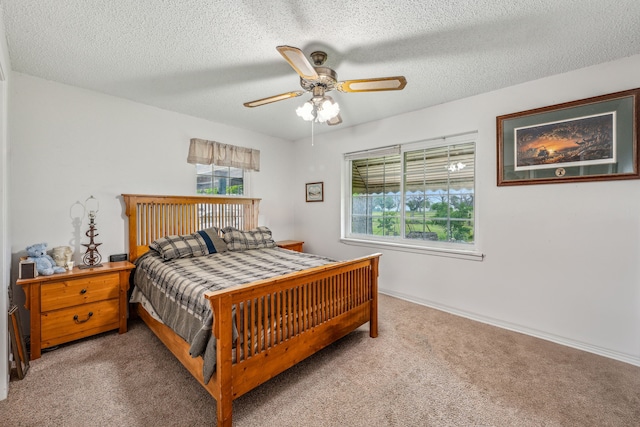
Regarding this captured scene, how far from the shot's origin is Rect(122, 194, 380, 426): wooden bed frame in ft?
4.92

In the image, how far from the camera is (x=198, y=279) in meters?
2.12

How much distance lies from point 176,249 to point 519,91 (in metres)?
3.78

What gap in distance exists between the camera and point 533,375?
6.50 feet

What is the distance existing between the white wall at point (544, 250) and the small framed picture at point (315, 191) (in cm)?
144

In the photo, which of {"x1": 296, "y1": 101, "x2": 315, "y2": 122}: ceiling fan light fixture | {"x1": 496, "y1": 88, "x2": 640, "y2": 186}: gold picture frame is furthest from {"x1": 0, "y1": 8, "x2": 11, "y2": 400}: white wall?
{"x1": 496, "y1": 88, "x2": 640, "y2": 186}: gold picture frame

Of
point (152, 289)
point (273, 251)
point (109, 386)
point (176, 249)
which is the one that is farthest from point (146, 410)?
point (273, 251)

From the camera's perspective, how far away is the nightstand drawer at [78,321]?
2.25 metres

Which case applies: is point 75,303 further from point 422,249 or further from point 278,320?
point 422,249

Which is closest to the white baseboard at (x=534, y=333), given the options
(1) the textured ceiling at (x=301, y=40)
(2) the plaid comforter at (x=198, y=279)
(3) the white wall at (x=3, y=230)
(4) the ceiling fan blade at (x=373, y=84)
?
(2) the plaid comforter at (x=198, y=279)

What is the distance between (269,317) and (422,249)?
86.1 inches

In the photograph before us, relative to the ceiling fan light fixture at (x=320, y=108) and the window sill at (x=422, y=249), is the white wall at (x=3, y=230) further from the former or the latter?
the window sill at (x=422, y=249)

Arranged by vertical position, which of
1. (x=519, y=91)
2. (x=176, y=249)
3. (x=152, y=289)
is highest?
(x=519, y=91)

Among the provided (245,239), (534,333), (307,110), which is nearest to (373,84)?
(307,110)

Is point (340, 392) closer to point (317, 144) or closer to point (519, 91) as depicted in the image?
point (519, 91)
